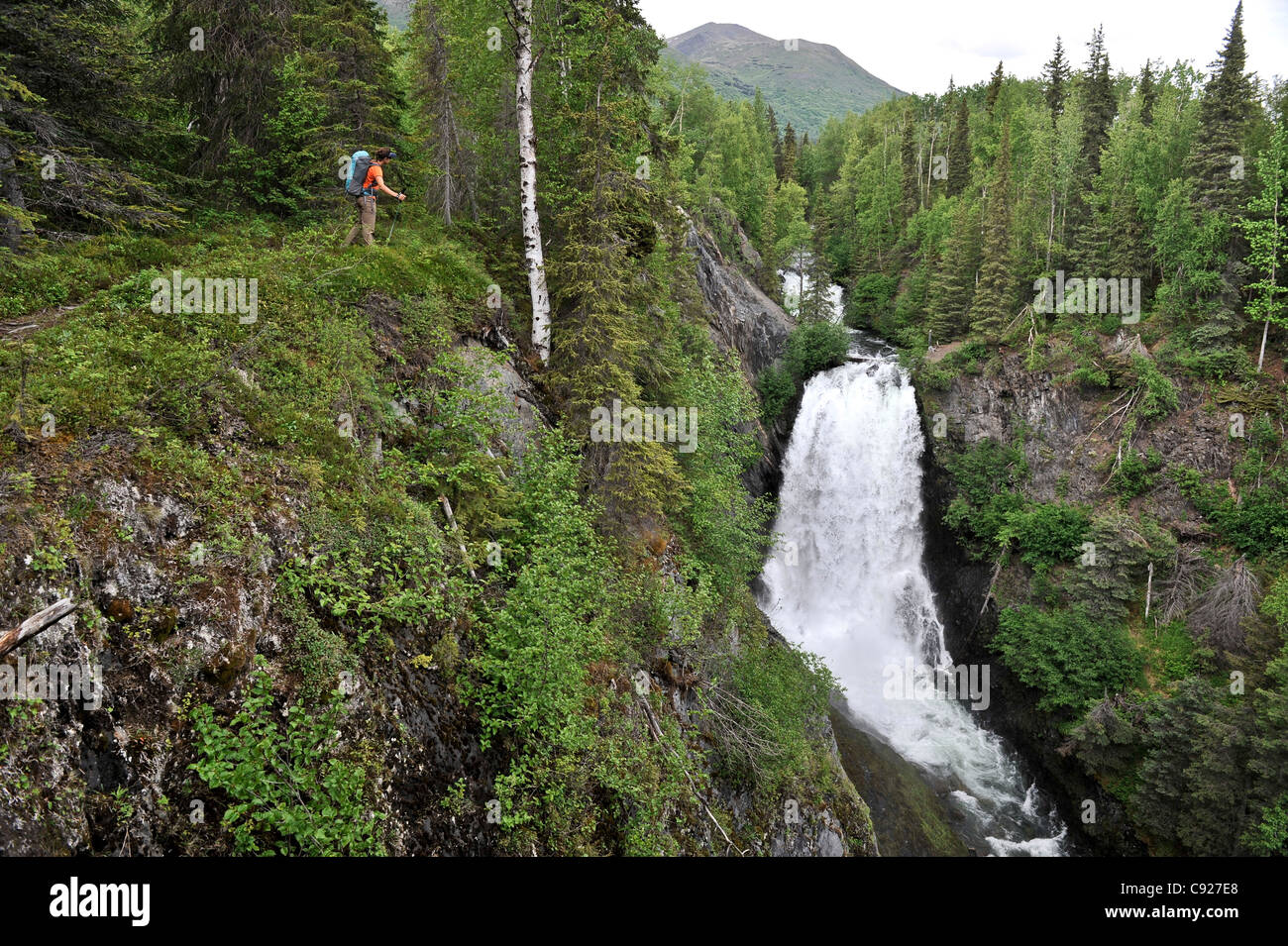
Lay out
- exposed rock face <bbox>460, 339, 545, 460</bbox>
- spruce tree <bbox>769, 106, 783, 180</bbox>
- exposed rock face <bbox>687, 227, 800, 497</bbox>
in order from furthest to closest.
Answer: spruce tree <bbox>769, 106, 783, 180</bbox> → exposed rock face <bbox>687, 227, 800, 497</bbox> → exposed rock face <bbox>460, 339, 545, 460</bbox>

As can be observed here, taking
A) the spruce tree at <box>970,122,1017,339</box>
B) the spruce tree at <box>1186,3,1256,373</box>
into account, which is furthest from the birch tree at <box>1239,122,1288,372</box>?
the spruce tree at <box>970,122,1017,339</box>

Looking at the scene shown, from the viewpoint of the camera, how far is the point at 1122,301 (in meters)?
26.3

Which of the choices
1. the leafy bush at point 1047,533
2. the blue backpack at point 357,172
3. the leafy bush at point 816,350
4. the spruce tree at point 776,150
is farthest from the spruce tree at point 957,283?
the spruce tree at point 776,150

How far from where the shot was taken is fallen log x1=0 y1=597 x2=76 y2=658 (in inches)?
141

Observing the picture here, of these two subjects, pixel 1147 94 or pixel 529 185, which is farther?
pixel 1147 94

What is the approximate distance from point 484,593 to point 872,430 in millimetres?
24915

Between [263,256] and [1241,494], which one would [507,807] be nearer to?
[263,256]

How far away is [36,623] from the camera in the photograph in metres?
3.72

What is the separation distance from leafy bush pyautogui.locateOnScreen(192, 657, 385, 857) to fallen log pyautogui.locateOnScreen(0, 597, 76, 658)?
104 cm

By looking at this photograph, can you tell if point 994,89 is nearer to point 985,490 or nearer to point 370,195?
point 985,490

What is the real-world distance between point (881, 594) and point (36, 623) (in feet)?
87.0

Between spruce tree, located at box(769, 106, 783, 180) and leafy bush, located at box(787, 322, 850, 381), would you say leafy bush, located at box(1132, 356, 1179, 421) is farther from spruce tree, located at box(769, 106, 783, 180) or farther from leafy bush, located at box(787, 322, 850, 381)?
spruce tree, located at box(769, 106, 783, 180)

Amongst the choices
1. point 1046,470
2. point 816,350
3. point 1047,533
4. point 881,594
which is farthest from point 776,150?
point 881,594

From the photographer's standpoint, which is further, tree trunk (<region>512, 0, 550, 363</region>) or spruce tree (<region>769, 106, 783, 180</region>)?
spruce tree (<region>769, 106, 783, 180</region>)
